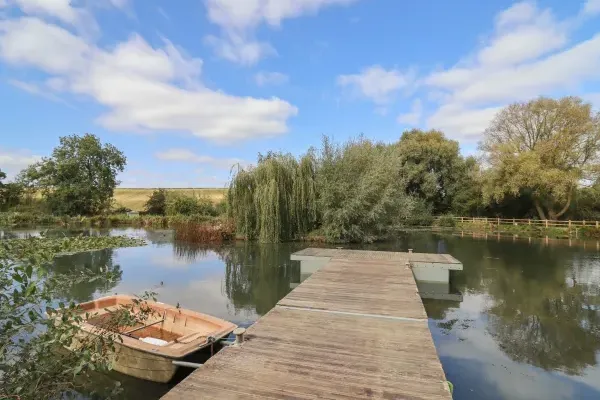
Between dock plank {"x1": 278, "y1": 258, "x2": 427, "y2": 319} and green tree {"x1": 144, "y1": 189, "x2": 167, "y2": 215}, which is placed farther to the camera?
green tree {"x1": 144, "y1": 189, "x2": 167, "y2": 215}

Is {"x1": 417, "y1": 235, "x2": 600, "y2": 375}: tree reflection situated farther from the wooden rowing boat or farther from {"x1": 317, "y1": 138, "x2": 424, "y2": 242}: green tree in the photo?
{"x1": 317, "y1": 138, "x2": 424, "y2": 242}: green tree

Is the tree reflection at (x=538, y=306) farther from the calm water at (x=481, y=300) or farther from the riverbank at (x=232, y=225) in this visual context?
the riverbank at (x=232, y=225)

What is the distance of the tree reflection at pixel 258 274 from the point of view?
7947 mm

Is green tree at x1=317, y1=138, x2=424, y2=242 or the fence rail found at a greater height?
green tree at x1=317, y1=138, x2=424, y2=242

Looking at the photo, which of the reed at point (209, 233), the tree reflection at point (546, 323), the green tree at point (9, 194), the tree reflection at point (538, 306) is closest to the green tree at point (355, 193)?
the tree reflection at point (538, 306)

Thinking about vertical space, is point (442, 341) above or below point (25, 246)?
below

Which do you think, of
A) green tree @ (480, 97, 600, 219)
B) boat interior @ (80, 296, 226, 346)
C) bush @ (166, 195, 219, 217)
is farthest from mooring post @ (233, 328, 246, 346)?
bush @ (166, 195, 219, 217)

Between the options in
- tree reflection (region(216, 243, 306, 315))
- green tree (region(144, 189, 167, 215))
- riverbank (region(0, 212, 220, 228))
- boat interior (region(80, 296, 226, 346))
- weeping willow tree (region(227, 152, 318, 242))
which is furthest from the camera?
green tree (region(144, 189, 167, 215))

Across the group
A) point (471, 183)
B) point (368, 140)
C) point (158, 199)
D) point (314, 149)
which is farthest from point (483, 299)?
point (158, 199)

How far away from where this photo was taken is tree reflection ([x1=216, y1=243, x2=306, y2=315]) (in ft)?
26.1

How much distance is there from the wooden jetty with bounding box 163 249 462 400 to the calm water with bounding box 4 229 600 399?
0.87 meters

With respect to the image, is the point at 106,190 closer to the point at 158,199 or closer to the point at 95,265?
the point at 158,199

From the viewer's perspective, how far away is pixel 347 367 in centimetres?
317

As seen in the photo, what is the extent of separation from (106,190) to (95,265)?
26109mm
